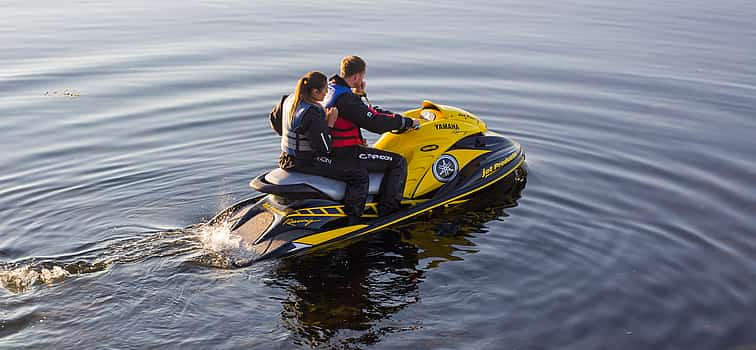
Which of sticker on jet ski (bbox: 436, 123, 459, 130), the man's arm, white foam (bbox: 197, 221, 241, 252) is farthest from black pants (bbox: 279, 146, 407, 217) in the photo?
white foam (bbox: 197, 221, 241, 252)

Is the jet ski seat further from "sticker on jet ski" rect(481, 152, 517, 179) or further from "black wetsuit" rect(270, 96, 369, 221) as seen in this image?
"sticker on jet ski" rect(481, 152, 517, 179)

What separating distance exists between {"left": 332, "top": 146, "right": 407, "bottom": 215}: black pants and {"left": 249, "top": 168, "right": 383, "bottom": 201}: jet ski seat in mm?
274

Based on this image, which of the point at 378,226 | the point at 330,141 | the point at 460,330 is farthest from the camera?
the point at 378,226

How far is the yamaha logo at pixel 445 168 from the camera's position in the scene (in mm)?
9148

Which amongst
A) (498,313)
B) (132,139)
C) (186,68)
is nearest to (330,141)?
(498,313)

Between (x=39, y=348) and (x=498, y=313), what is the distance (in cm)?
373

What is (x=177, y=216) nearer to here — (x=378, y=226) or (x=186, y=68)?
(x=378, y=226)

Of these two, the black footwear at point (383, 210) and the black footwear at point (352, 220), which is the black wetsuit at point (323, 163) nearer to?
the black footwear at point (352, 220)

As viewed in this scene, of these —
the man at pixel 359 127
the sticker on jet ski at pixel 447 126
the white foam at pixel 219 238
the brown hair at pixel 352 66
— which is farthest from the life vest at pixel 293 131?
the sticker on jet ski at pixel 447 126

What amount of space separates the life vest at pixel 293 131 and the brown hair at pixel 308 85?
0.16 feet

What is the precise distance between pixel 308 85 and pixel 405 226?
6.91 feet

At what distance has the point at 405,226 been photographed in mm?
8984

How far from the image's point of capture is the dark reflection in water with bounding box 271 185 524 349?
6.80 metres

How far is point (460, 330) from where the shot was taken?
263 inches
